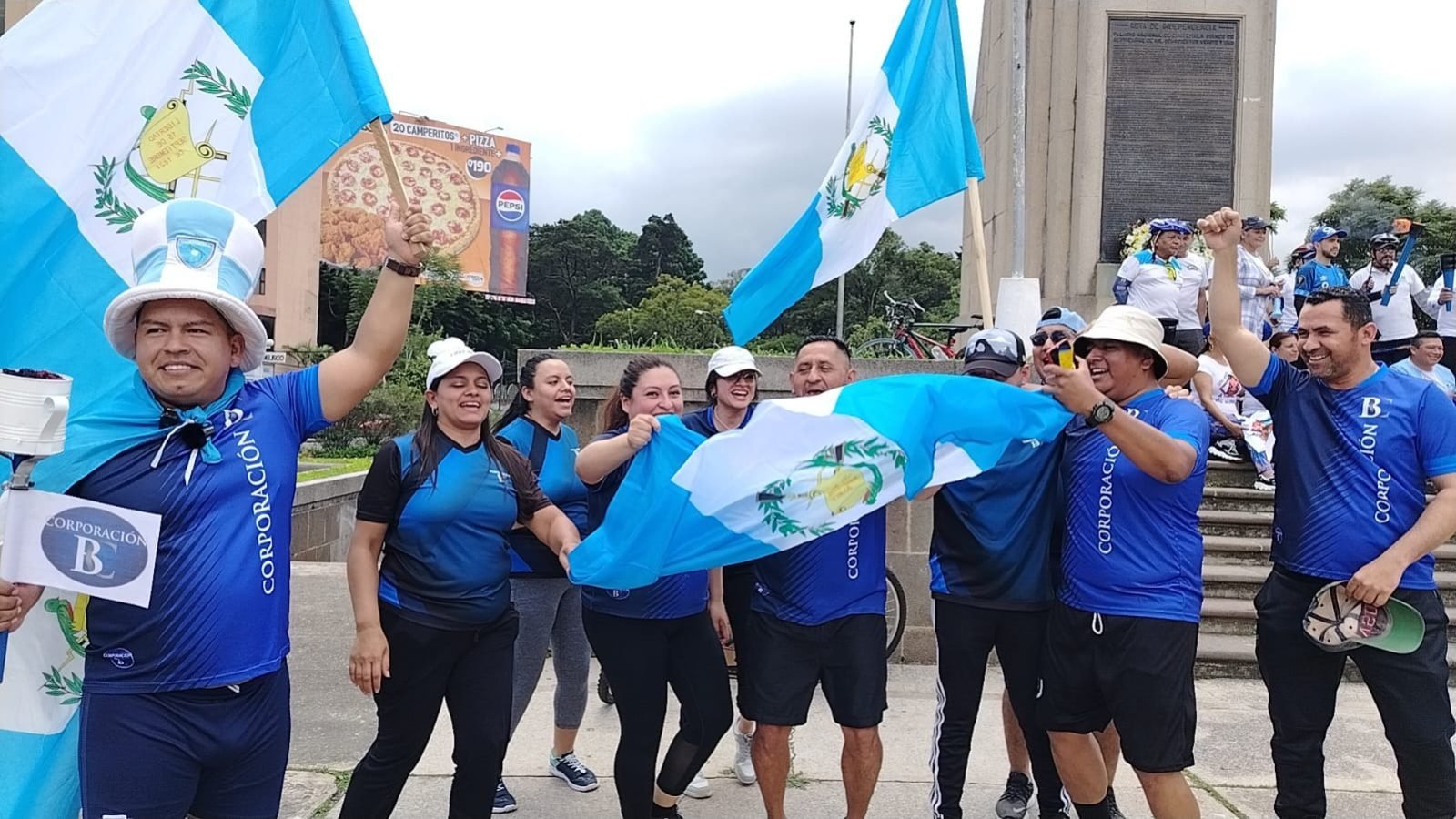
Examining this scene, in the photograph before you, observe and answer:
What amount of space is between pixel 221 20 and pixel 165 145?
489 mm

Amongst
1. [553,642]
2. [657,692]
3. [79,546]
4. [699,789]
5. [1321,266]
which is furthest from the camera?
[1321,266]

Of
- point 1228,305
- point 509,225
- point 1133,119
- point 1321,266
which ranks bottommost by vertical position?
point 1228,305

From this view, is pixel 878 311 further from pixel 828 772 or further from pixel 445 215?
pixel 828 772

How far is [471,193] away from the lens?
203 ft

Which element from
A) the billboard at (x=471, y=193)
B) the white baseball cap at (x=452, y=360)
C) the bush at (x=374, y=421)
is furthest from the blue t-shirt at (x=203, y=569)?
the billboard at (x=471, y=193)

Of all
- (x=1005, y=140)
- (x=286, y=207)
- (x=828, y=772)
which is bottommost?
(x=828, y=772)

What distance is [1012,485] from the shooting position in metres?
3.89

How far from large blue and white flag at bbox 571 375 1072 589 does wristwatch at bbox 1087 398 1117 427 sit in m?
0.38

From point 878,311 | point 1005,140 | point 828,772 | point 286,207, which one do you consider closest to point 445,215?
point 286,207

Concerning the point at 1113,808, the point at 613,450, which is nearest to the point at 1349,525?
the point at 1113,808

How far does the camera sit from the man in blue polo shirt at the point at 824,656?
3770 millimetres

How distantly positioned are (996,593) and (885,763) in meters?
1.56

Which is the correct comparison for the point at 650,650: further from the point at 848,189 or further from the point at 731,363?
the point at 848,189

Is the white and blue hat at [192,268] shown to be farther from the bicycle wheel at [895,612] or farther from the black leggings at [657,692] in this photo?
the bicycle wheel at [895,612]
